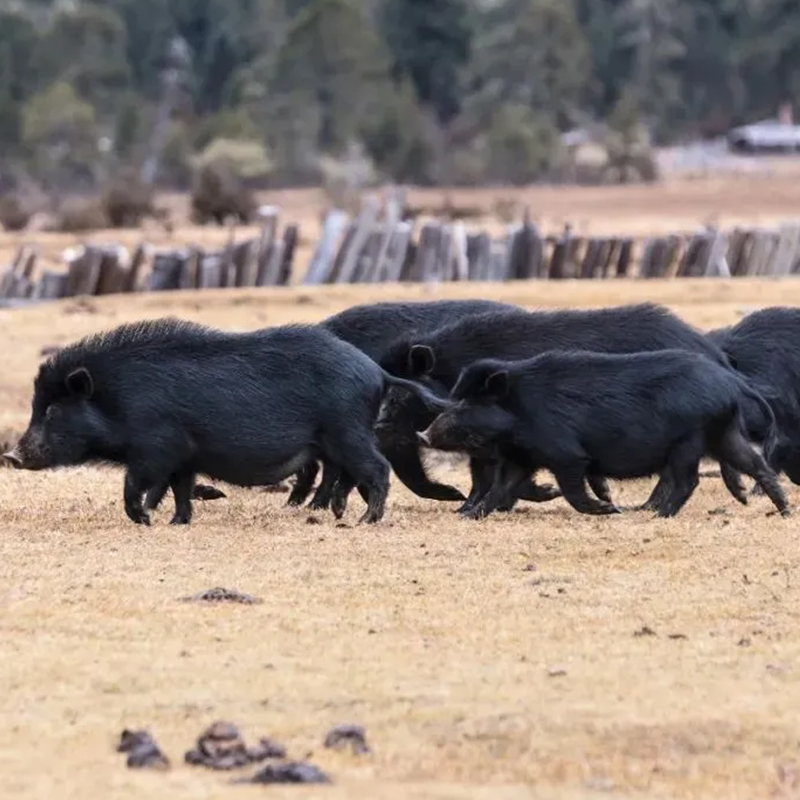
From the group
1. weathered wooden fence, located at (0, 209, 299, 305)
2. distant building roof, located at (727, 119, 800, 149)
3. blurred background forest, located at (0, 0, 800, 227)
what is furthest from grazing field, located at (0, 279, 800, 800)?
distant building roof, located at (727, 119, 800, 149)

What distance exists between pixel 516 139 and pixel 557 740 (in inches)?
2106

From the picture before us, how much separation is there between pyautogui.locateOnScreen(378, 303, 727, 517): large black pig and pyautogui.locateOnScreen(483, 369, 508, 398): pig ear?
0.69m

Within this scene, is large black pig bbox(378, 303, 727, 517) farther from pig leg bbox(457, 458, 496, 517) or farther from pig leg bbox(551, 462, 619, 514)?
pig leg bbox(551, 462, 619, 514)

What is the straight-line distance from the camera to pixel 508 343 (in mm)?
12930

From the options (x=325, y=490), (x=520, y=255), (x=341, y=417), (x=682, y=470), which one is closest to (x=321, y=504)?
(x=325, y=490)

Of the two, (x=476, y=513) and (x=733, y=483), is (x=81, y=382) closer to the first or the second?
(x=476, y=513)

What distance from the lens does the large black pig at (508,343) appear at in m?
12.7

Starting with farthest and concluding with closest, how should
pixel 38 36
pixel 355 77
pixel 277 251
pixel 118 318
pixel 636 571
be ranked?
pixel 38 36 < pixel 355 77 < pixel 277 251 < pixel 118 318 < pixel 636 571

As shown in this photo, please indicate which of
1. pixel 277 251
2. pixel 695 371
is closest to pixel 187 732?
pixel 695 371

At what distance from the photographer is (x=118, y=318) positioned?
2123 cm

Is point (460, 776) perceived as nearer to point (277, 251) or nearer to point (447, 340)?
point (447, 340)

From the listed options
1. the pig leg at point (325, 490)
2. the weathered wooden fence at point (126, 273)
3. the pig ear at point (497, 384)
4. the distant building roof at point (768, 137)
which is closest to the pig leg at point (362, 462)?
the pig leg at point (325, 490)

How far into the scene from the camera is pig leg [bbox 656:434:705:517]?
38.2 feet

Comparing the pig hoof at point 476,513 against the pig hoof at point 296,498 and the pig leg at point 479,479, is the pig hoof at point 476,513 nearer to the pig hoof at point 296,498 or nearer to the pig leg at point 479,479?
the pig leg at point 479,479
